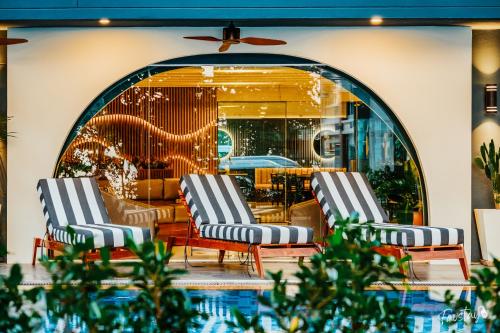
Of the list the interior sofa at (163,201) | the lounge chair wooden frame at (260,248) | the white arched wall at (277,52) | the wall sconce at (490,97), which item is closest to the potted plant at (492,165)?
the white arched wall at (277,52)

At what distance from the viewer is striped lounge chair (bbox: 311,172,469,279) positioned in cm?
776

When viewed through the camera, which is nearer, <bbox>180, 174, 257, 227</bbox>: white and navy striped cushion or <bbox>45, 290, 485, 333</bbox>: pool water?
<bbox>45, 290, 485, 333</bbox>: pool water

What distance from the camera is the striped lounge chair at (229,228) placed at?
7902mm

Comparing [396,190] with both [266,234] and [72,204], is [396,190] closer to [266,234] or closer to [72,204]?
[266,234]

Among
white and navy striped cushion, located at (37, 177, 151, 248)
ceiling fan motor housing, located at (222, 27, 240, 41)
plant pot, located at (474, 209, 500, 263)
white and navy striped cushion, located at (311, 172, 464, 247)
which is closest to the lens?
white and navy striped cushion, located at (37, 177, 151, 248)

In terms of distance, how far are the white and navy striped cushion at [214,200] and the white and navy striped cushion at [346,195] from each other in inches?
31.3

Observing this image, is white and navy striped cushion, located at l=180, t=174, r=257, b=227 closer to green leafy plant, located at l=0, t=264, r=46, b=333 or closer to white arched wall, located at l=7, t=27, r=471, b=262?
white arched wall, located at l=7, t=27, r=471, b=262

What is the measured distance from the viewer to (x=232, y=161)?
32.1 ft

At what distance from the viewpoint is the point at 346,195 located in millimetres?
9062

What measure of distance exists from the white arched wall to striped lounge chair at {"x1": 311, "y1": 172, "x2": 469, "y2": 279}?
0.85 meters

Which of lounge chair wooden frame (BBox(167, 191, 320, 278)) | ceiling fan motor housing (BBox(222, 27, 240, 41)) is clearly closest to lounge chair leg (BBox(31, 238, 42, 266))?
lounge chair wooden frame (BBox(167, 191, 320, 278))

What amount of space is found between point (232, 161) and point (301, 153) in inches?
31.6

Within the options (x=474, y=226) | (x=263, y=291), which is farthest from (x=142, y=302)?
(x=474, y=226)

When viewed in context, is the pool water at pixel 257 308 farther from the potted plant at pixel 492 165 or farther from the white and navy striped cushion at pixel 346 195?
the potted plant at pixel 492 165
